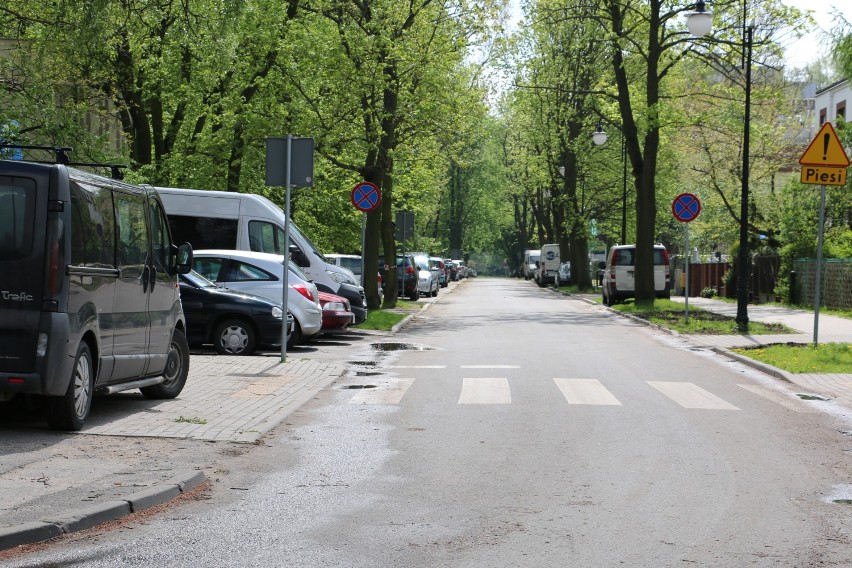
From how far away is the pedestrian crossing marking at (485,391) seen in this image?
13.2m

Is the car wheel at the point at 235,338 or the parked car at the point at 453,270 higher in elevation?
the car wheel at the point at 235,338

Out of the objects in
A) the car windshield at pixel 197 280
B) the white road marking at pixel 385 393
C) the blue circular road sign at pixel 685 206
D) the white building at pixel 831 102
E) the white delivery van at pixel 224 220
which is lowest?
the white road marking at pixel 385 393

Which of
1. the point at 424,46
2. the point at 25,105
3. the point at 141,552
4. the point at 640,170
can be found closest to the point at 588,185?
the point at 640,170

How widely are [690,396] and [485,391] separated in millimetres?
2365

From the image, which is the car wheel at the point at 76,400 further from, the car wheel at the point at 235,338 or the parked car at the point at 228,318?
the car wheel at the point at 235,338

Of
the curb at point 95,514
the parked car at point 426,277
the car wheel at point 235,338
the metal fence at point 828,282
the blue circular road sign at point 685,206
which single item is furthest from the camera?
the parked car at point 426,277

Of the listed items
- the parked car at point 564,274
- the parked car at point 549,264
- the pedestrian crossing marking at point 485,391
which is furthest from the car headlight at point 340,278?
the parked car at point 549,264

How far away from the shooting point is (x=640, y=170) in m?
36.6

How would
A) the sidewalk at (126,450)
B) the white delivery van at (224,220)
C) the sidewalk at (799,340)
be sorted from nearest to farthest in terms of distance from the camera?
the sidewalk at (126,450) → the sidewalk at (799,340) → the white delivery van at (224,220)

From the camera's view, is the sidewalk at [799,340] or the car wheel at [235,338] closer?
the sidewalk at [799,340]

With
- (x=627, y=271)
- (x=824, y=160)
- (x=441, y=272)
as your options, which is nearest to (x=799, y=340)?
(x=824, y=160)

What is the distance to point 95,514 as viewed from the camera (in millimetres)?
6586

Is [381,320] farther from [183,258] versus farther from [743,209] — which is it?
[183,258]

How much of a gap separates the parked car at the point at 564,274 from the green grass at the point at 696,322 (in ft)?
111
